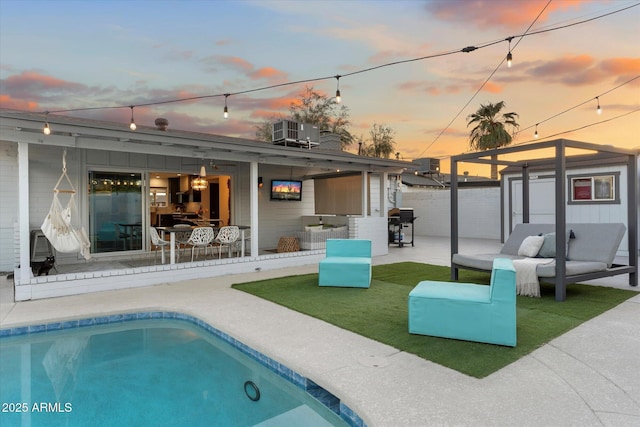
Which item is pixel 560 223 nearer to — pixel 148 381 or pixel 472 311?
pixel 472 311

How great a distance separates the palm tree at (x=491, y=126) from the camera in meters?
17.4

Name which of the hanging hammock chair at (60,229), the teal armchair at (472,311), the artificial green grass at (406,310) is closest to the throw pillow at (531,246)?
the artificial green grass at (406,310)

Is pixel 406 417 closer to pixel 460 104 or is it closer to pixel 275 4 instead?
pixel 275 4

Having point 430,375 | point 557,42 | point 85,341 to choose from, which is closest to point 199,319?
A: point 85,341

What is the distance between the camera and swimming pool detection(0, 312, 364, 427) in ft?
9.04

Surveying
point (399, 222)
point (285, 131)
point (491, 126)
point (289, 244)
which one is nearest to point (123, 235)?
point (289, 244)

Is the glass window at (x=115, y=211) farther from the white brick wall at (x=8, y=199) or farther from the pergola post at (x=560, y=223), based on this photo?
the pergola post at (x=560, y=223)

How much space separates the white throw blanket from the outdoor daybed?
65 millimetres

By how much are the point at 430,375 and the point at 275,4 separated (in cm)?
878

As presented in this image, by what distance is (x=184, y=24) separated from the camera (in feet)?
30.9

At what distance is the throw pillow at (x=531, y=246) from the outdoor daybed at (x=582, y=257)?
0.07 m

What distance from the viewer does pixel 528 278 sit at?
5289mm

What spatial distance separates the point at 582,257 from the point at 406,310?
10.5 feet

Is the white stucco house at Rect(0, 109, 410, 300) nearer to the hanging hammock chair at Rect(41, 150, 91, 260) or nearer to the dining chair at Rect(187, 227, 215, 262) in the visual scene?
the hanging hammock chair at Rect(41, 150, 91, 260)
